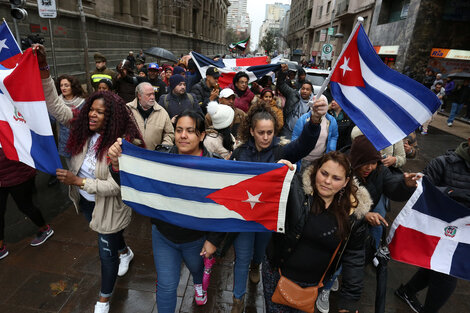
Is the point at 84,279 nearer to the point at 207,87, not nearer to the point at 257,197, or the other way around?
the point at 257,197

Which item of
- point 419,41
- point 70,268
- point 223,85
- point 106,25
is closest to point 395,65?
point 419,41

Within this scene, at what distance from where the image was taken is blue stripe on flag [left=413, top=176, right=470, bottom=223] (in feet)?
6.93

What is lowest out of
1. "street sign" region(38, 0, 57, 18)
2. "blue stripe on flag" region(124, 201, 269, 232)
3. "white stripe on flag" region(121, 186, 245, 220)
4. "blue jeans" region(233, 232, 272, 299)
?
"blue jeans" region(233, 232, 272, 299)

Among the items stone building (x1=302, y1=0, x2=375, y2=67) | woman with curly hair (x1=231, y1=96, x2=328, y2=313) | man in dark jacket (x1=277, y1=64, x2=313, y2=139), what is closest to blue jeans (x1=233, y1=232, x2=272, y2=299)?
woman with curly hair (x1=231, y1=96, x2=328, y2=313)

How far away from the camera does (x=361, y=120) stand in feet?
8.24

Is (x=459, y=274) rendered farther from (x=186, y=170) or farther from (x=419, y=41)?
(x=419, y=41)

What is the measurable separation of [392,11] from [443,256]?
78.9 ft

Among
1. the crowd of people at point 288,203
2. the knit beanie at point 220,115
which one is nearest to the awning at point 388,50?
the crowd of people at point 288,203

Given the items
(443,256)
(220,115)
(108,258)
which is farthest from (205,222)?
(443,256)

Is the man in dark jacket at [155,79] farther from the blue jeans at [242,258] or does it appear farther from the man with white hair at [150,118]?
the blue jeans at [242,258]

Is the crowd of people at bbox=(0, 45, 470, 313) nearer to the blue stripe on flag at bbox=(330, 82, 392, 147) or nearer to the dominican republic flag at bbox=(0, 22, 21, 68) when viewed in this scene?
the blue stripe on flag at bbox=(330, 82, 392, 147)

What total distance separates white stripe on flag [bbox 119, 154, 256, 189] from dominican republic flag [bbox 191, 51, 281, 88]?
5.07 m

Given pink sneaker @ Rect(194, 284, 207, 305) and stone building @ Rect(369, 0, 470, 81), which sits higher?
stone building @ Rect(369, 0, 470, 81)

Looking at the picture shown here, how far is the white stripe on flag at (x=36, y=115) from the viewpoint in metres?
2.34
